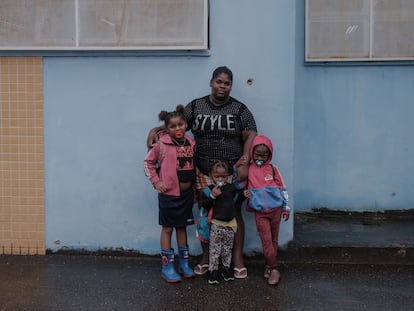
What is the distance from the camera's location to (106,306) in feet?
14.6

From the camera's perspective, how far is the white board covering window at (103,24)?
17.6 ft

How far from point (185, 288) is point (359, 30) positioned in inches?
134

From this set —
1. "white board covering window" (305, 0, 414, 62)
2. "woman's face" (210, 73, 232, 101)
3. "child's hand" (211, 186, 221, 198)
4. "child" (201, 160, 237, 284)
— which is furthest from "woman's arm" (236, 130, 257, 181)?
"white board covering window" (305, 0, 414, 62)

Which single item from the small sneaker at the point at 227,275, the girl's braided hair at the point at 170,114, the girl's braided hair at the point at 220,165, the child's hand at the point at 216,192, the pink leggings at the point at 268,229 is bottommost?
the small sneaker at the point at 227,275

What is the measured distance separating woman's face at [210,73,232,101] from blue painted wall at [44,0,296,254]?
14.1 inches

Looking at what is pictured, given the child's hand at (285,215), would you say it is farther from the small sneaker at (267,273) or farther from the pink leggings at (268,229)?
the small sneaker at (267,273)

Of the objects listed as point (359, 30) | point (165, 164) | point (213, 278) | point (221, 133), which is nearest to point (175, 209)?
point (165, 164)

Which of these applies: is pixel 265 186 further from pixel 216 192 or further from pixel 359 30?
pixel 359 30

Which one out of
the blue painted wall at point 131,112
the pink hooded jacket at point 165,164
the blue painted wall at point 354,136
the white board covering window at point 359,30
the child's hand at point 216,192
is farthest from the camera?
the blue painted wall at point 354,136

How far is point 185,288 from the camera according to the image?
15.9 ft

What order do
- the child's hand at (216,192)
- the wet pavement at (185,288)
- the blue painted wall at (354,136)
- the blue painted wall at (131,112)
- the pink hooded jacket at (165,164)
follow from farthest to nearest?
the blue painted wall at (354,136), the blue painted wall at (131,112), the pink hooded jacket at (165,164), the child's hand at (216,192), the wet pavement at (185,288)

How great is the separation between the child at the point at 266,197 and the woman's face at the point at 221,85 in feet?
1.58

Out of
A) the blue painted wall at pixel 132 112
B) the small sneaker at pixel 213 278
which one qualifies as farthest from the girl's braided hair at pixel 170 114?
the small sneaker at pixel 213 278

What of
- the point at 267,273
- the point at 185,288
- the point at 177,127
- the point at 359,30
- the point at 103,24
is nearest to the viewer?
the point at 185,288
